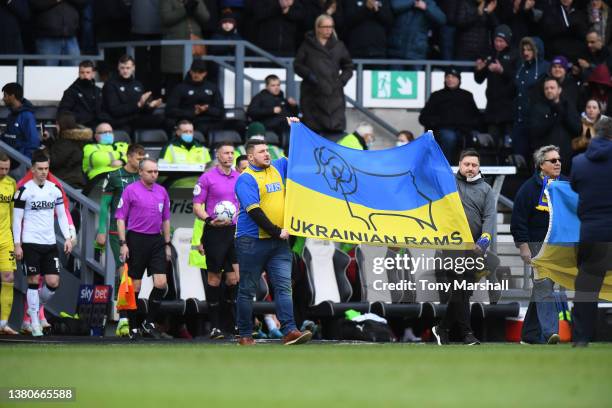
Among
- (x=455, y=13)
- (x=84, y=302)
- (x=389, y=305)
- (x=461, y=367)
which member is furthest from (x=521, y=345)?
(x=455, y=13)

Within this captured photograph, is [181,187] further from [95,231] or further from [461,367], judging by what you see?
[461,367]

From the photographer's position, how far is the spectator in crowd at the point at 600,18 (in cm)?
2475

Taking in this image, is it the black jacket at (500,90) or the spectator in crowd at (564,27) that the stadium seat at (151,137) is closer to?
the black jacket at (500,90)

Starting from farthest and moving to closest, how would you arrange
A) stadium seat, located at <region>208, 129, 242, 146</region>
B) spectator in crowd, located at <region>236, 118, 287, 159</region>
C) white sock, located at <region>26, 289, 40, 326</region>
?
stadium seat, located at <region>208, 129, 242, 146</region> < spectator in crowd, located at <region>236, 118, 287, 159</region> < white sock, located at <region>26, 289, 40, 326</region>

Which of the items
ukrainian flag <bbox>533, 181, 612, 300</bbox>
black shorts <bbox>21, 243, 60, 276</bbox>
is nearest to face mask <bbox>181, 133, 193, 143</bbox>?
black shorts <bbox>21, 243, 60, 276</bbox>

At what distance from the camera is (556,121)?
22.0 meters

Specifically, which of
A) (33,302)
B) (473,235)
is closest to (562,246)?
(473,235)

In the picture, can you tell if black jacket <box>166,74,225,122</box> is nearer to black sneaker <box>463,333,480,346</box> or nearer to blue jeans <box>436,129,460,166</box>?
blue jeans <box>436,129,460,166</box>

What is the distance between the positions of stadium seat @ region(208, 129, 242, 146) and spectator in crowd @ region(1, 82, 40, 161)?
2.37 meters

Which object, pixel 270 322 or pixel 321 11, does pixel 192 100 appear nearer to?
pixel 321 11

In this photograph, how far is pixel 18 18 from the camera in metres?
23.1

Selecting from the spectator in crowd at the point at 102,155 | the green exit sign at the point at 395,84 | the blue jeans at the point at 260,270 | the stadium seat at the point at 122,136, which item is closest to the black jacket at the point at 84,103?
the stadium seat at the point at 122,136

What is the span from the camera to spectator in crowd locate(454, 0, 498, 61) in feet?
80.1

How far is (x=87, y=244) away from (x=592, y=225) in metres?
7.09
